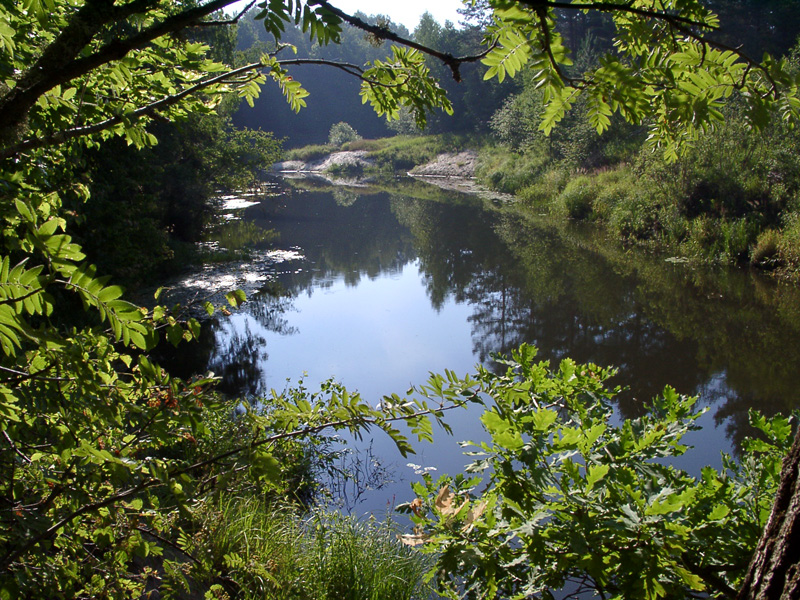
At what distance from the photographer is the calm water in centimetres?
684

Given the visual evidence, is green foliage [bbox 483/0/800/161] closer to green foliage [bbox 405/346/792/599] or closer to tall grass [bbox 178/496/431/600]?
green foliage [bbox 405/346/792/599]

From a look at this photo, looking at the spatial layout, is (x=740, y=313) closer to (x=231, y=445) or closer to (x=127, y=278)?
(x=231, y=445)

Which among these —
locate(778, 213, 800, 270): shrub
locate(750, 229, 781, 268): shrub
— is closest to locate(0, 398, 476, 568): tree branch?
locate(778, 213, 800, 270): shrub

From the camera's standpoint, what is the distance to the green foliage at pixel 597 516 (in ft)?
4.59

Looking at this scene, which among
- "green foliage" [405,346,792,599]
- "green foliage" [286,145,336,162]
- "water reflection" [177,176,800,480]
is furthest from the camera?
"green foliage" [286,145,336,162]

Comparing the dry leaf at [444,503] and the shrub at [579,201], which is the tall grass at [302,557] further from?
the shrub at [579,201]

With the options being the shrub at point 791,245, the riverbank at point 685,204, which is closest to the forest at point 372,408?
the shrub at point 791,245

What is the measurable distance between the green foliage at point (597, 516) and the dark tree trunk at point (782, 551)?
0.15m

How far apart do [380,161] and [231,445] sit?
1484 inches

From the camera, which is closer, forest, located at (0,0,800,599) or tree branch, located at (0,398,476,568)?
forest, located at (0,0,800,599)

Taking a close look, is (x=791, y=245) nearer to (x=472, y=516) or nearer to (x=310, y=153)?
(x=472, y=516)


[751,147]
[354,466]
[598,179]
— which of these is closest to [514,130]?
[598,179]

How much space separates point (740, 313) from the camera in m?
9.45

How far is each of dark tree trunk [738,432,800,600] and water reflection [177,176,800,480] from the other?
17.7ft
